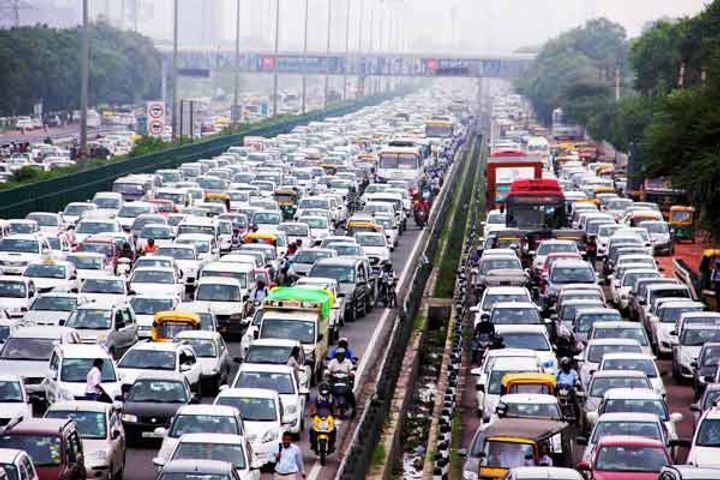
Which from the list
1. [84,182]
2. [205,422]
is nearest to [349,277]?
[205,422]

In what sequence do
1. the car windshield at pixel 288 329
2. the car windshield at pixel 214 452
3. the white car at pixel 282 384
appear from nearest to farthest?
the car windshield at pixel 214 452 → the white car at pixel 282 384 → the car windshield at pixel 288 329

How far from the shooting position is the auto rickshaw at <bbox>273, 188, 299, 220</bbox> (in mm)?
71375

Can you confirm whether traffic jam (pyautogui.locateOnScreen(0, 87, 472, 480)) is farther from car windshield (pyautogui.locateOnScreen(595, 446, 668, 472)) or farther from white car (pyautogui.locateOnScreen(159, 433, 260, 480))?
car windshield (pyautogui.locateOnScreen(595, 446, 668, 472))

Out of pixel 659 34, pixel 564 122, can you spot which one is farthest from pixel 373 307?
pixel 564 122

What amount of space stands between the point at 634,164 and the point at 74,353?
60.2 metres

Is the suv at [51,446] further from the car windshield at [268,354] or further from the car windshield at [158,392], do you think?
the car windshield at [268,354]

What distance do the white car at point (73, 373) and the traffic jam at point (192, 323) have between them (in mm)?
34

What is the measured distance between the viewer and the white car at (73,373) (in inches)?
1245

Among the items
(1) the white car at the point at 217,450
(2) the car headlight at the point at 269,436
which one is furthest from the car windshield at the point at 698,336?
(1) the white car at the point at 217,450

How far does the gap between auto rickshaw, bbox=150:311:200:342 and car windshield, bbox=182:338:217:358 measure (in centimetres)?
235

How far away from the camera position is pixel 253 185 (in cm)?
7631

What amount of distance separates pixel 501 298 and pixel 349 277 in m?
4.75

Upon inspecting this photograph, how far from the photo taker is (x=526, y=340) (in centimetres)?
3759

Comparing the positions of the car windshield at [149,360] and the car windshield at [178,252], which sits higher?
the car windshield at [149,360]
